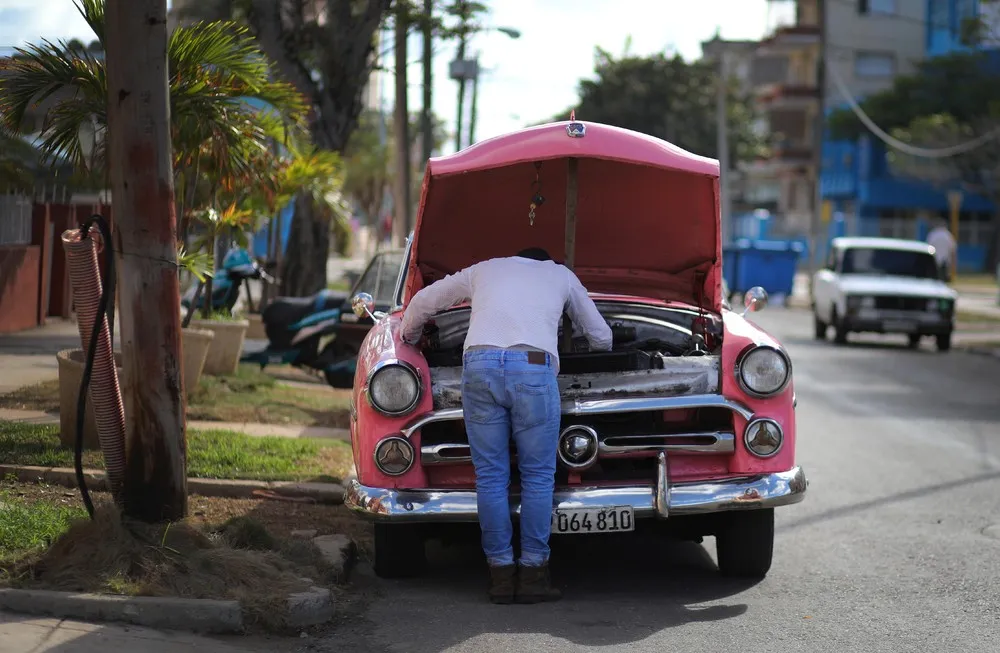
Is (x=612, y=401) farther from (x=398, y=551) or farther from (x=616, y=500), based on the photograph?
(x=398, y=551)

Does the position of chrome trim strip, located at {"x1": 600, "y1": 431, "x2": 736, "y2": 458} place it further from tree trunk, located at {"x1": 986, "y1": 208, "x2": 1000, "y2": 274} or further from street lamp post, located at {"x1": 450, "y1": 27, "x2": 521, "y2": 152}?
tree trunk, located at {"x1": 986, "y1": 208, "x2": 1000, "y2": 274}

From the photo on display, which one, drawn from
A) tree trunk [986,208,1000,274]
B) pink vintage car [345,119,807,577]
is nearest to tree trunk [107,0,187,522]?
pink vintage car [345,119,807,577]

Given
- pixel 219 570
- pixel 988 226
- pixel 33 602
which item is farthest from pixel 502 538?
pixel 988 226

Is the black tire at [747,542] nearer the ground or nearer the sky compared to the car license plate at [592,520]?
nearer the ground

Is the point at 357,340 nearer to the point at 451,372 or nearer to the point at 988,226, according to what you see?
the point at 451,372

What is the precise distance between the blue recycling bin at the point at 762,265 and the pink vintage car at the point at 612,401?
26.6m

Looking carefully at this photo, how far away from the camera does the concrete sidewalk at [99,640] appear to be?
5.07 metres

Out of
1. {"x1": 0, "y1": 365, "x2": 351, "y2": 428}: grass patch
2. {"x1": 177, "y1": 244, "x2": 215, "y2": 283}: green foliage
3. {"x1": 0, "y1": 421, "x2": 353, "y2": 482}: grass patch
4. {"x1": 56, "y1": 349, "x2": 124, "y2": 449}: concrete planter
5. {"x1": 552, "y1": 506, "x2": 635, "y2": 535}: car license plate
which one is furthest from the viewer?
Result: {"x1": 0, "y1": 365, "x2": 351, "y2": 428}: grass patch

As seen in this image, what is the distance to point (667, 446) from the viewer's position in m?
6.36

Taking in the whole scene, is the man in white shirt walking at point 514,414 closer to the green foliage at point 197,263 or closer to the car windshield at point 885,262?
the green foliage at point 197,263

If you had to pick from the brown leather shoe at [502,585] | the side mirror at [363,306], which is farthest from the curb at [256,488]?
the brown leather shoe at [502,585]

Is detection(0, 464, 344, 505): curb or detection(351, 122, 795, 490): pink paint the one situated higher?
detection(351, 122, 795, 490): pink paint

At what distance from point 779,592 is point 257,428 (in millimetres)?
5026

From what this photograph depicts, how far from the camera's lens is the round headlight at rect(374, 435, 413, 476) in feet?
20.8
